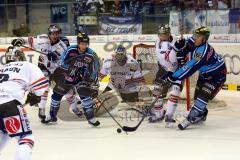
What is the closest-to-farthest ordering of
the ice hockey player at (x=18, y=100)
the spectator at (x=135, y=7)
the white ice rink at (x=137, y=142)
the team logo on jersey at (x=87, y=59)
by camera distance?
the ice hockey player at (x=18, y=100), the white ice rink at (x=137, y=142), the team logo on jersey at (x=87, y=59), the spectator at (x=135, y=7)

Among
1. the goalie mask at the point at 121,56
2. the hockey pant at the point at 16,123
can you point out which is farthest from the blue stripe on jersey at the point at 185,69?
the hockey pant at the point at 16,123

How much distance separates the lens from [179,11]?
10.2m

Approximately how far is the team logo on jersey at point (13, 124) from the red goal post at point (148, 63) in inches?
119

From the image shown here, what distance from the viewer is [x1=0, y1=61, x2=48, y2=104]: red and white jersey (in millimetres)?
3871

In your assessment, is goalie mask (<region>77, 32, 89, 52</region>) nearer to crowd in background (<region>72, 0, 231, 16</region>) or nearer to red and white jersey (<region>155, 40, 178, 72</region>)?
red and white jersey (<region>155, 40, 178, 72</region>)

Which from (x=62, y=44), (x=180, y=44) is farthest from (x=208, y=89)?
(x=62, y=44)

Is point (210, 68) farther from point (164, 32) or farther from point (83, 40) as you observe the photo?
point (83, 40)

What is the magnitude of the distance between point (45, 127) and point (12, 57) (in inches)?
94.9

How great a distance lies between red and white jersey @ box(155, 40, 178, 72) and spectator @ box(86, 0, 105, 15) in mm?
4583

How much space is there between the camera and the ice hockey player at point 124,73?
6.50 metres

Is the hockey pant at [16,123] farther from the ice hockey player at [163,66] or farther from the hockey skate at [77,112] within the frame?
the hockey skate at [77,112]

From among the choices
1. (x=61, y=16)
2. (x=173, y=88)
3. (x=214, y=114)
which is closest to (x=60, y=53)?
(x=173, y=88)

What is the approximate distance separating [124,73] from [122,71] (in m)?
0.03

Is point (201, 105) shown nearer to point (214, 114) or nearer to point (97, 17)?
point (214, 114)
